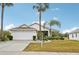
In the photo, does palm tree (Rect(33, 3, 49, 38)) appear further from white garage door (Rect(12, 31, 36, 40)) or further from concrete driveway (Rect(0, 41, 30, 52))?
concrete driveway (Rect(0, 41, 30, 52))

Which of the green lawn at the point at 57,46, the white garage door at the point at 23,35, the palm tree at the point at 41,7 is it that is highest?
the palm tree at the point at 41,7

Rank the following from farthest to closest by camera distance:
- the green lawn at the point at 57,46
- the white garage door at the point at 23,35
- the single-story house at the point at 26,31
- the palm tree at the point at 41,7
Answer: the white garage door at the point at 23,35 < the single-story house at the point at 26,31 < the green lawn at the point at 57,46 < the palm tree at the point at 41,7

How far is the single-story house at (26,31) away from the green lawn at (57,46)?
0.57m

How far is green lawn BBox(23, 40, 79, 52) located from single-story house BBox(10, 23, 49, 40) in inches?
22.5

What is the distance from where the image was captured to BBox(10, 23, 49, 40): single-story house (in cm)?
1187

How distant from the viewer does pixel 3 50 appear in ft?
37.6

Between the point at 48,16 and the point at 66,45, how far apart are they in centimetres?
151

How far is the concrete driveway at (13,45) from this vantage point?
1149cm

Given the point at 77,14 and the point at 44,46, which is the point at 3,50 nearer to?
the point at 44,46

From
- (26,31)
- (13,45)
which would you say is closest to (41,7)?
(26,31)

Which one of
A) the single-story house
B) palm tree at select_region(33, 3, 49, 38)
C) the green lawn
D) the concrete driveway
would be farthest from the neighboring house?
the concrete driveway

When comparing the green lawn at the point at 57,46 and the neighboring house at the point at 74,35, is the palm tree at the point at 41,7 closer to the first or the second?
the green lawn at the point at 57,46

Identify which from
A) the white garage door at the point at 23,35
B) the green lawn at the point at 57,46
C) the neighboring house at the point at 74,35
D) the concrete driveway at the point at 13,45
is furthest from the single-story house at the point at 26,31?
the neighboring house at the point at 74,35
